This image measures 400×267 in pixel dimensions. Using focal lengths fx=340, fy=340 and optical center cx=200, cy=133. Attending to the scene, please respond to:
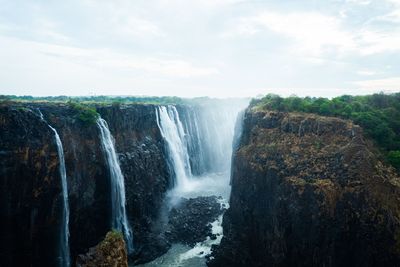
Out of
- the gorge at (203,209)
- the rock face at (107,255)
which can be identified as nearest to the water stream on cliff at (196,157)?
the gorge at (203,209)

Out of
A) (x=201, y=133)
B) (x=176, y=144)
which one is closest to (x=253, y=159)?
(x=176, y=144)

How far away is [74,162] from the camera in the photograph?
A: 29234 mm

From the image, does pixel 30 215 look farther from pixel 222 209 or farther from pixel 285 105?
pixel 285 105

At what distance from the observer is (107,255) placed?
13133mm

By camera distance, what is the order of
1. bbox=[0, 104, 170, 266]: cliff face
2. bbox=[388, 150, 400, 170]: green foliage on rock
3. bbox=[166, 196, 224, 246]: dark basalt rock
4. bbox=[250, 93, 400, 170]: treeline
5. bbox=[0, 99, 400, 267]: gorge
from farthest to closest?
bbox=[166, 196, 224, 246]: dark basalt rock, bbox=[250, 93, 400, 170]: treeline, bbox=[0, 104, 170, 266]: cliff face, bbox=[388, 150, 400, 170]: green foliage on rock, bbox=[0, 99, 400, 267]: gorge

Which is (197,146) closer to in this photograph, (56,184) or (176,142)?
(176,142)

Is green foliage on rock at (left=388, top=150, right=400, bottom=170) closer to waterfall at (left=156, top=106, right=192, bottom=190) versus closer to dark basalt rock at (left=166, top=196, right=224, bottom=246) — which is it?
dark basalt rock at (left=166, top=196, right=224, bottom=246)

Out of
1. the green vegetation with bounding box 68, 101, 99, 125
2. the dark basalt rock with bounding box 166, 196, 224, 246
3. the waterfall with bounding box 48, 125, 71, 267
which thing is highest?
the green vegetation with bounding box 68, 101, 99, 125

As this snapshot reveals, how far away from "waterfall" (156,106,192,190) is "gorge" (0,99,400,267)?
32.0 ft

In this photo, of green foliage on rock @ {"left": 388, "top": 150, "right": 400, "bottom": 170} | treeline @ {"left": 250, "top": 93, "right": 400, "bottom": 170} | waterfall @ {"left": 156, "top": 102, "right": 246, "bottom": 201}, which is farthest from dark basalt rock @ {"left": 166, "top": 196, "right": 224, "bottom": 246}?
green foliage on rock @ {"left": 388, "top": 150, "right": 400, "bottom": 170}

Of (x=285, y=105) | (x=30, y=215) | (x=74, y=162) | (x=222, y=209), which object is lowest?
(x=222, y=209)

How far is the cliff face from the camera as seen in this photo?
24.4 metres

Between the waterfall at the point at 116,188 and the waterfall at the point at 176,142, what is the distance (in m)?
14.1

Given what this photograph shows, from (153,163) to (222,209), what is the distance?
10.3m
